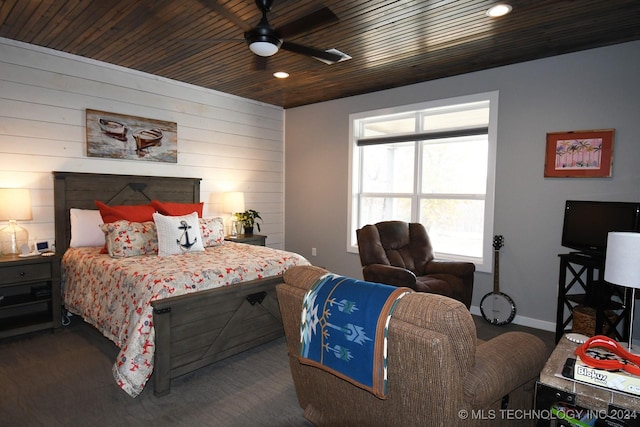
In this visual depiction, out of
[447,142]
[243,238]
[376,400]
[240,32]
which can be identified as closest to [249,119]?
[243,238]

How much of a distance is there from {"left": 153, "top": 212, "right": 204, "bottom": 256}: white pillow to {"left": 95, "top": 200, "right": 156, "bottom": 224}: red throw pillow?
458 mm

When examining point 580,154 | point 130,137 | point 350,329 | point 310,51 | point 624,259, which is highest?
point 310,51

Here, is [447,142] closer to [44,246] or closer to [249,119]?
[249,119]

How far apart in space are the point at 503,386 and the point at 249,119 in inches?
187

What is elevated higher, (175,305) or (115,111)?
(115,111)

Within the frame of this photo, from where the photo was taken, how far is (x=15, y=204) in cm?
313

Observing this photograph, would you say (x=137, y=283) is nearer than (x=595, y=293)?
Yes

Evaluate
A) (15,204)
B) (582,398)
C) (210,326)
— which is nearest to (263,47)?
(210,326)

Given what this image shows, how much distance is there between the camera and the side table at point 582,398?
4.09 feet

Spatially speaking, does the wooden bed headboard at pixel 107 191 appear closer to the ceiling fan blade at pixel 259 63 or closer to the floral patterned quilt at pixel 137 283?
the floral patterned quilt at pixel 137 283

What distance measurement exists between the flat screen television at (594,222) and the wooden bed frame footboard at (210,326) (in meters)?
2.60

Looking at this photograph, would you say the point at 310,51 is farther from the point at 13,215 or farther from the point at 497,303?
the point at 497,303

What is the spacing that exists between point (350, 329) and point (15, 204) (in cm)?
328

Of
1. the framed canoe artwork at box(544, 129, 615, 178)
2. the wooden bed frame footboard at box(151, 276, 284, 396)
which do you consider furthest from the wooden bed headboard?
the framed canoe artwork at box(544, 129, 615, 178)
